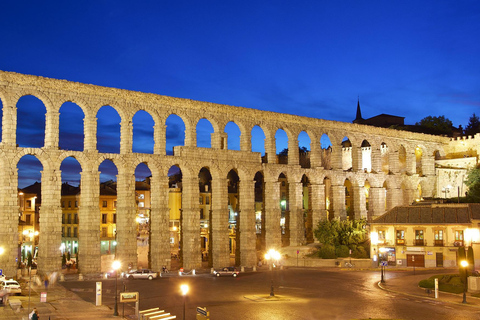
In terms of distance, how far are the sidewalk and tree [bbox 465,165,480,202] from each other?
93.1 ft

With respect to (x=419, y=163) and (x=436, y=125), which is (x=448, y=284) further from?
(x=436, y=125)

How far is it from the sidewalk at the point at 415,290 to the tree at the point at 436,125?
70566 millimetres

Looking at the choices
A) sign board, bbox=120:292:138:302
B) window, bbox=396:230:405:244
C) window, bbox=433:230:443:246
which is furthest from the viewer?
window, bbox=396:230:405:244

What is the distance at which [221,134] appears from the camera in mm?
63344

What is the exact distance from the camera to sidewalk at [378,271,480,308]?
3653 centimetres

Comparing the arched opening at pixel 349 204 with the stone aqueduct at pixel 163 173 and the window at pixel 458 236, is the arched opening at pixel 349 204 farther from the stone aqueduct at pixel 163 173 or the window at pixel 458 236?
the window at pixel 458 236

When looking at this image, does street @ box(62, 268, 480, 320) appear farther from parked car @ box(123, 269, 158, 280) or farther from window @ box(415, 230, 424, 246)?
window @ box(415, 230, 424, 246)

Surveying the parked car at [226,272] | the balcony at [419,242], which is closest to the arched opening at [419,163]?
the balcony at [419,242]

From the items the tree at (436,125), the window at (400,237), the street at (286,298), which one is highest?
the tree at (436,125)

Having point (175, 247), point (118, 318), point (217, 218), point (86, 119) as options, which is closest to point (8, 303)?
point (118, 318)

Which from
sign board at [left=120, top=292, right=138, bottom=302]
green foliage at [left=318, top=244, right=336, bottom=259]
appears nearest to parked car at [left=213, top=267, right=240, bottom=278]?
green foliage at [left=318, top=244, right=336, bottom=259]

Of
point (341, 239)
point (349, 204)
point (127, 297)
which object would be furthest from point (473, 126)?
point (127, 297)

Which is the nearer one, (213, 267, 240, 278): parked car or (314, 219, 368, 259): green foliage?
(213, 267, 240, 278): parked car

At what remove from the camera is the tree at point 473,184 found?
237ft
